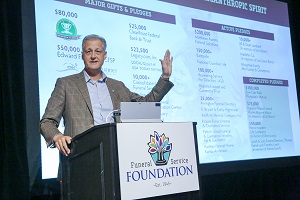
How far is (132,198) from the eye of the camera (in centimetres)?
173

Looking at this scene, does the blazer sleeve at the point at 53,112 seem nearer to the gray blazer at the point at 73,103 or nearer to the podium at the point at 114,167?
the gray blazer at the point at 73,103

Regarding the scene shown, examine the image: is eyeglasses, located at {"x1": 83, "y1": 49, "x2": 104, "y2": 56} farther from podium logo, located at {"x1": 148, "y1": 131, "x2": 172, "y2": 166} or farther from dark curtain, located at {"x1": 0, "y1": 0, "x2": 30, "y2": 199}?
podium logo, located at {"x1": 148, "y1": 131, "x2": 172, "y2": 166}

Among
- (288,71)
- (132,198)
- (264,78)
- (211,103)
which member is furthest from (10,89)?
(288,71)

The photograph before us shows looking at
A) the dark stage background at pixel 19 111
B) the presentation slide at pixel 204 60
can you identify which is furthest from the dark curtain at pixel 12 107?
the presentation slide at pixel 204 60

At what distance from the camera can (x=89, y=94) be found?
2.54 meters

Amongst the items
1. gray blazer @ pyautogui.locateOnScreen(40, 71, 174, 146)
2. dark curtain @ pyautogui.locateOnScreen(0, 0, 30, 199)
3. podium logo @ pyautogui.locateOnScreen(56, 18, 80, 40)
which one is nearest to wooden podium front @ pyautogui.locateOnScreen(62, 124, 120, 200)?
gray blazer @ pyautogui.locateOnScreen(40, 71, 174, 146)

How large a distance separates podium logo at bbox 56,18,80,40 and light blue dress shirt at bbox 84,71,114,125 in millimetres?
245

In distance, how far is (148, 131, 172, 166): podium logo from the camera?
183cm

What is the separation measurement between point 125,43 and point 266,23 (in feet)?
5.18

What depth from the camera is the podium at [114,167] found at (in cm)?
173

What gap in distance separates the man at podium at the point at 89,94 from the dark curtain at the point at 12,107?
29 cm

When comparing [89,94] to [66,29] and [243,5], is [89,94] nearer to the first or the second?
A: [66,29]

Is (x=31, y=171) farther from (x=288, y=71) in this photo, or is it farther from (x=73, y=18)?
(x=288, y=71)

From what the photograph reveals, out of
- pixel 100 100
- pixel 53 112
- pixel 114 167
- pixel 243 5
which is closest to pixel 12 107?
pixel 53 112
